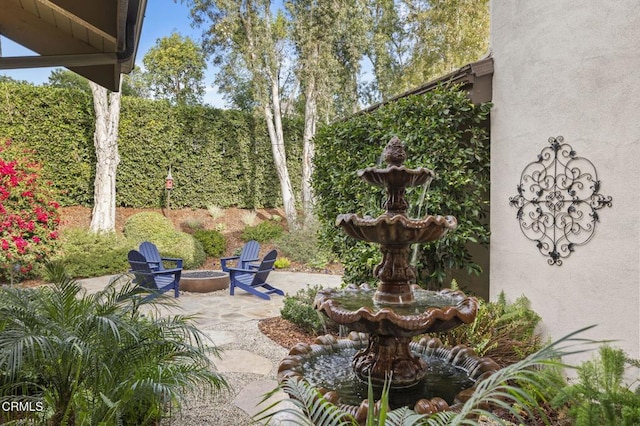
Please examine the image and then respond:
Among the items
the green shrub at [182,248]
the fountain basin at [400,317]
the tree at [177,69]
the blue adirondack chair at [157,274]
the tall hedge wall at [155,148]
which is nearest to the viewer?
the fountain basin at [400,317]

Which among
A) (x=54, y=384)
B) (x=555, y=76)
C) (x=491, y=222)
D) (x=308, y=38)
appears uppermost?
(x=308, y=38)

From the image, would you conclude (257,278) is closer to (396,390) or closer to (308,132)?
(396,390)

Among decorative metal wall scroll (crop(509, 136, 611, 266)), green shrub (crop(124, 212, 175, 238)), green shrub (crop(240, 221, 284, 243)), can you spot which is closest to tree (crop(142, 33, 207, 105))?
green shrub (crop(240, 221, 284, 243))

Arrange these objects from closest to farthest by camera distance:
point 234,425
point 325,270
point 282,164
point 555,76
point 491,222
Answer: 1. point 234,425
2. point 555,76
3. point 491,222
4. point 325,270
5. point 282,164

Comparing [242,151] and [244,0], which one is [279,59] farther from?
[242,151]

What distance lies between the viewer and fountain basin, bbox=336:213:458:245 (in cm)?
231

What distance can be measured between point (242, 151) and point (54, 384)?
1165 cm

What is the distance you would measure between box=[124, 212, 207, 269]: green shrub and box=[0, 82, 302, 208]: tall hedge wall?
1.48 m

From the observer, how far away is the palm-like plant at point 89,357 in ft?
7.40

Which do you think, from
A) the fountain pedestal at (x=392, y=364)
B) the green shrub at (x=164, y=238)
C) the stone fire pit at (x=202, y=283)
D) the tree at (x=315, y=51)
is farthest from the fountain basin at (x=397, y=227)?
the tree at (x=315, y=51)

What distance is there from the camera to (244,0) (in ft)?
40.0

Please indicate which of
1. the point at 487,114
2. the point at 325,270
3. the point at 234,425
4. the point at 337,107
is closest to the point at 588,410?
the point at 234,425

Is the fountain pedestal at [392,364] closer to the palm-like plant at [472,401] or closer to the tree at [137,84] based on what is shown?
the palm-like plant at [472,401]

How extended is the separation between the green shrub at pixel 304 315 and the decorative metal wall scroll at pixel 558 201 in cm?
242
